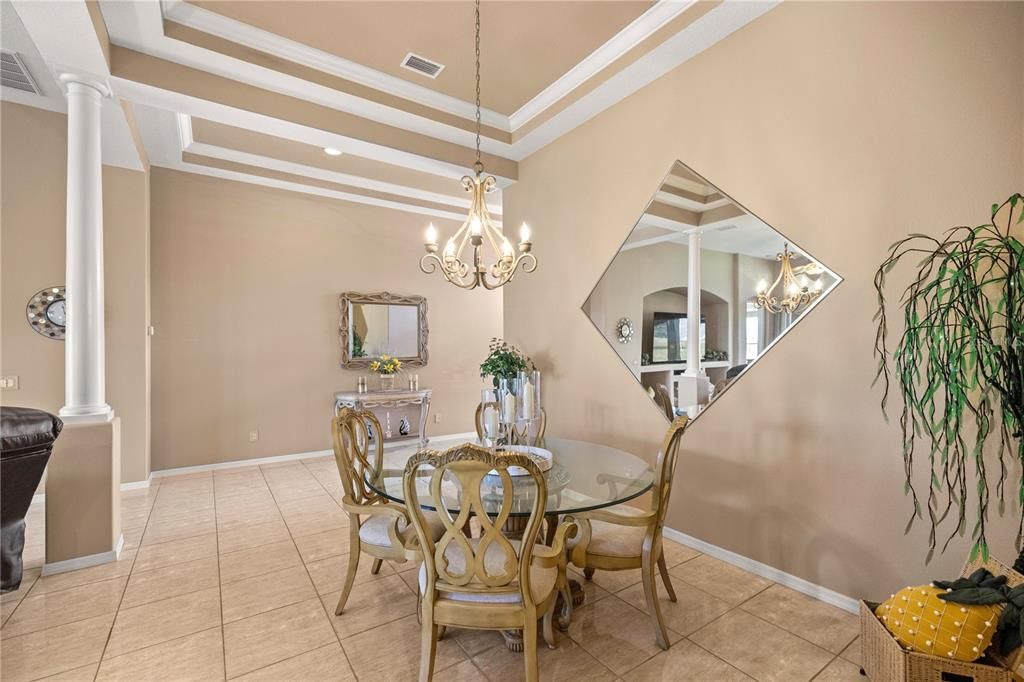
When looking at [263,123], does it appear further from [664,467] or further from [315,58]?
[664,467]

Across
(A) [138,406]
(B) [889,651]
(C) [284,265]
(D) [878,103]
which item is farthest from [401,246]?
(B) [889,651]

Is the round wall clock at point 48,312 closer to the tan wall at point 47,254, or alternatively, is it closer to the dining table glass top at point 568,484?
the tan wall at point 47,254

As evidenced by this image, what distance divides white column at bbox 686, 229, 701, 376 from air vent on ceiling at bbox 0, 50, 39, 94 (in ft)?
15.5

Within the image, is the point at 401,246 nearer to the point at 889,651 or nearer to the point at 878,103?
the point at 878,103

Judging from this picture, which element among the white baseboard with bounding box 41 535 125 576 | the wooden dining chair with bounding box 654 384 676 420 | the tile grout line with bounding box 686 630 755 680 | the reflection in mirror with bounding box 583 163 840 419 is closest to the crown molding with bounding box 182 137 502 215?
the reflection in mirror with bounding box 583 163 840 419

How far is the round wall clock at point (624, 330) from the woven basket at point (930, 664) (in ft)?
6.96

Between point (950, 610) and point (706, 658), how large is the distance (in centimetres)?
90

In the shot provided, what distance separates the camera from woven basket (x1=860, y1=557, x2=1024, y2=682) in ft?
5.01

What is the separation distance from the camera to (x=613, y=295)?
3670mm

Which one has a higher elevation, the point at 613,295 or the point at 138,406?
the point at 613,295

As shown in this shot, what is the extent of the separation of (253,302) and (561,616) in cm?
473

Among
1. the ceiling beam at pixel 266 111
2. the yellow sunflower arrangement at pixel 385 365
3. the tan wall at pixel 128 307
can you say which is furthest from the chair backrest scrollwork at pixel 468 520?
the yellow sunflower arrangement at pixel 385 365

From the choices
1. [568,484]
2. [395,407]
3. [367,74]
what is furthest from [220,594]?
[367,74]

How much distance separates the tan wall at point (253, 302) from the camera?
15.8 feet
